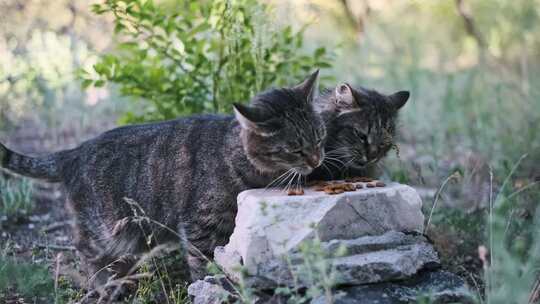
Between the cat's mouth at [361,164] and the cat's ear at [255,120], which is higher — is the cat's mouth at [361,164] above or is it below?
below

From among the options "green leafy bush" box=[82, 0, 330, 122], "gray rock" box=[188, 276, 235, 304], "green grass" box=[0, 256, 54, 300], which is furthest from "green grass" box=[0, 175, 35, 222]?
"gray rock" box=[188, 276, 235, 304]

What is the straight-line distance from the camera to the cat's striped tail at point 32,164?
13.9 ft

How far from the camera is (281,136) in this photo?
3537 millimetres

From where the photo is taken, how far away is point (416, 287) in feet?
10.3

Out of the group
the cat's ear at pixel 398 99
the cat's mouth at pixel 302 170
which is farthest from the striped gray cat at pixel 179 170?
the cat's ear at pixel 398 99

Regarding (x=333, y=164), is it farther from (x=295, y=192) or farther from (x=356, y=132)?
(x=295, y=192)

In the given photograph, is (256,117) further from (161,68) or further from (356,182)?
(161,68)

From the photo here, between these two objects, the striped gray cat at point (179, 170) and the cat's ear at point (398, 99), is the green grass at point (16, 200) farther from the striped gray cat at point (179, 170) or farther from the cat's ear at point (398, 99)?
the cat's ear at point (398, 99)

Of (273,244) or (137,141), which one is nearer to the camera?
(273,244)

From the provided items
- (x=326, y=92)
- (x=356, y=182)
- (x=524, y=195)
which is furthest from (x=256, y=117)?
(x=524, y=195)

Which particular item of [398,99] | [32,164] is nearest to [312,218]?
[398,99]

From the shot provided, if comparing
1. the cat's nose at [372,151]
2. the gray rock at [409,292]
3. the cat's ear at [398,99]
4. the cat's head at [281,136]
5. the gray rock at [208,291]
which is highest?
the cat's ear at [398,99]

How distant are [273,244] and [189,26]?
2.63 m

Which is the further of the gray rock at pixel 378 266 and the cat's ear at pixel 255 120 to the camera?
the cat's ear at pixel 255 120
